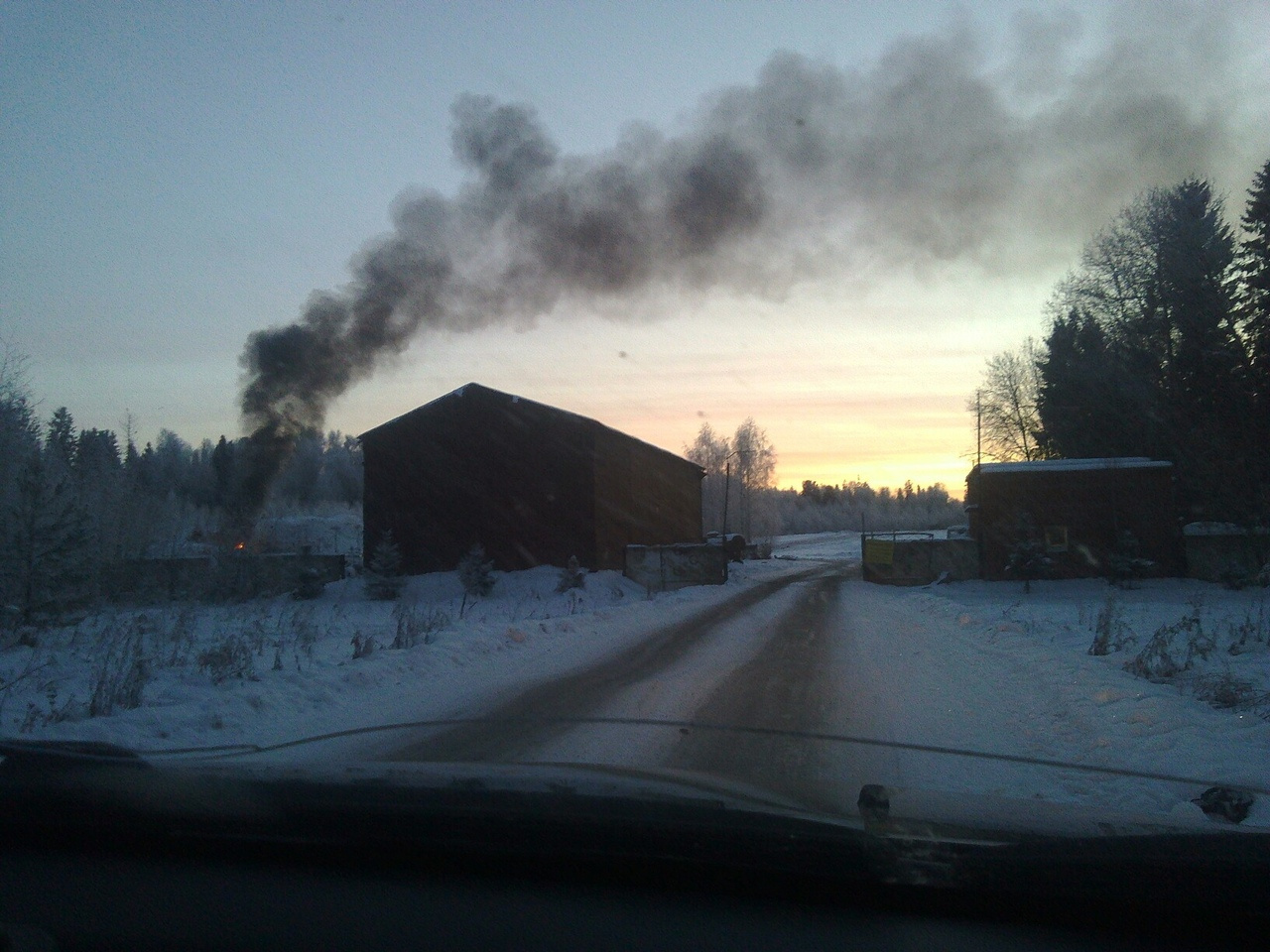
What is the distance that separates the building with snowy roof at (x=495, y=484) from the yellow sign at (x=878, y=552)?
378 inches

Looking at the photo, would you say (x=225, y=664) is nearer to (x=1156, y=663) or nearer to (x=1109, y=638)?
(x=1156, y=663)

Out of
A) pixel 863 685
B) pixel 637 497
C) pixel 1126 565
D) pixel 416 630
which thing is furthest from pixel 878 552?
pixel 863 685

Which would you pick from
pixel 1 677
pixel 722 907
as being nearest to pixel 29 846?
pixel 722 907

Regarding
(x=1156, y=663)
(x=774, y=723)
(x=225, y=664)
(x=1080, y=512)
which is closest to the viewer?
(x=774, y=723)

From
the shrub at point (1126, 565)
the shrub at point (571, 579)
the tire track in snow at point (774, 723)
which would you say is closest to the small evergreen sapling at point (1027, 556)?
the shrub at point (1126, 565)

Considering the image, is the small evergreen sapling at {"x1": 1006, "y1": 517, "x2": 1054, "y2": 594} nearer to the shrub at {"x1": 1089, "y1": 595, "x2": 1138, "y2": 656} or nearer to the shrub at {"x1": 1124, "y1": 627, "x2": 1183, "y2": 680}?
the shrub at {"x1": 1089, "y1": 595, "x2": 1138, "y2": 656}

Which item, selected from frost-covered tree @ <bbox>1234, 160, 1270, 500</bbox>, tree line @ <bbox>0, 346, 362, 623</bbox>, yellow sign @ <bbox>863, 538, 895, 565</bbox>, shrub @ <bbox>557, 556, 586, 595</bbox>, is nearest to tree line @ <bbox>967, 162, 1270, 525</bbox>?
frost-covered tree @ <bbox>1234, 160, 1270, 500</bbox>

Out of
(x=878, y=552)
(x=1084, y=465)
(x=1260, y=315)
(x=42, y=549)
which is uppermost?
(x=1260, y=315)

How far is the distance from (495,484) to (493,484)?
0.09 m

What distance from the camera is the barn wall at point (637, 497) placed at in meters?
33.1

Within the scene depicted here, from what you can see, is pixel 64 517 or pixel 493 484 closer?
pixel 64 517

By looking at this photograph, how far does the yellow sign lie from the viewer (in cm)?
3119

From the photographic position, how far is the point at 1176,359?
32.2m

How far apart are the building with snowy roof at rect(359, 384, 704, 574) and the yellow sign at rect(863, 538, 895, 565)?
9.61 metres
